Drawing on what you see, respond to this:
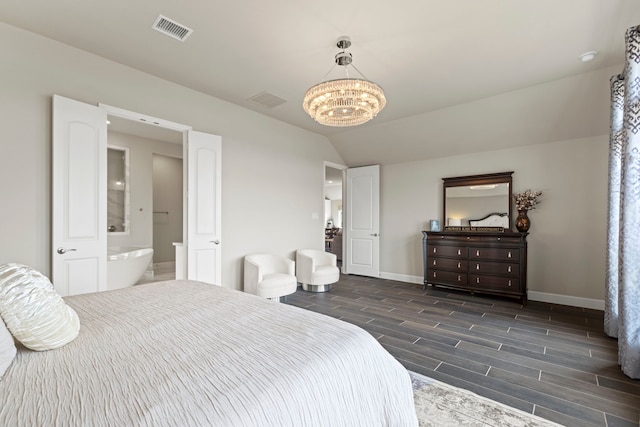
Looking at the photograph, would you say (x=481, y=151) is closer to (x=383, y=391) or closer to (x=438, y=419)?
(x=438, y=419)

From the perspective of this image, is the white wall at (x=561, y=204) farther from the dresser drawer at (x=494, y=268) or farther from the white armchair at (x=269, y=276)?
the white armchair at (x=269, y=276)

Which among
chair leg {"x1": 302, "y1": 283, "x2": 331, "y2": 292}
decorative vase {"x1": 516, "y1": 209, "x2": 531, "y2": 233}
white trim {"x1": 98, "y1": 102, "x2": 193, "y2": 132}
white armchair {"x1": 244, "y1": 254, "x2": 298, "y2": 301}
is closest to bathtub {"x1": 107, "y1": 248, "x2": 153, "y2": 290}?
white armchair {"x1": 244, "y1": 254, "x2": 298, "y2": 301}

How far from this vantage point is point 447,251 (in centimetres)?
487

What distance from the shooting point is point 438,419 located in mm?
1754

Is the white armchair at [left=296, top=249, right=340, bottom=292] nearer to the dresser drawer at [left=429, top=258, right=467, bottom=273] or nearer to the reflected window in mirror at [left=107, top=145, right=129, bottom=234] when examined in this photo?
the dresser drawer at [left=429, top=258, right=467, bottom=273]

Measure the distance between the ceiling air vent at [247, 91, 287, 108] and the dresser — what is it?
3.35 m

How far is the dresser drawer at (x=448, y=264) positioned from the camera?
15.4 ft

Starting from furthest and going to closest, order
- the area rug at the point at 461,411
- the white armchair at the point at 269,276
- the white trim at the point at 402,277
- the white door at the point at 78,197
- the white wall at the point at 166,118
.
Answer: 1. the white trim at the point at 402,277
2. the white armchair at the point at 269,276
3. the white door at the point at 78,197
4. the white wall at the point at 166,118
5. the area rug at the point at 461,411

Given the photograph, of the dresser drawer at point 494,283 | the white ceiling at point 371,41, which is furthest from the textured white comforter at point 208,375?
the dresser drawer at point 494,283

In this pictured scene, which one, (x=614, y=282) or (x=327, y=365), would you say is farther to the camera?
(x=614, y=282)

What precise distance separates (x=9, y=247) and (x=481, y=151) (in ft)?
20.5

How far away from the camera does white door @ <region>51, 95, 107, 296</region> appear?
2.66 metres

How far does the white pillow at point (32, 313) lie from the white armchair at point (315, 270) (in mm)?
3686

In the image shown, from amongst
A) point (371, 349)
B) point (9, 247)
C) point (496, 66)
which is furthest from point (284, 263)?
point (496, 66)
